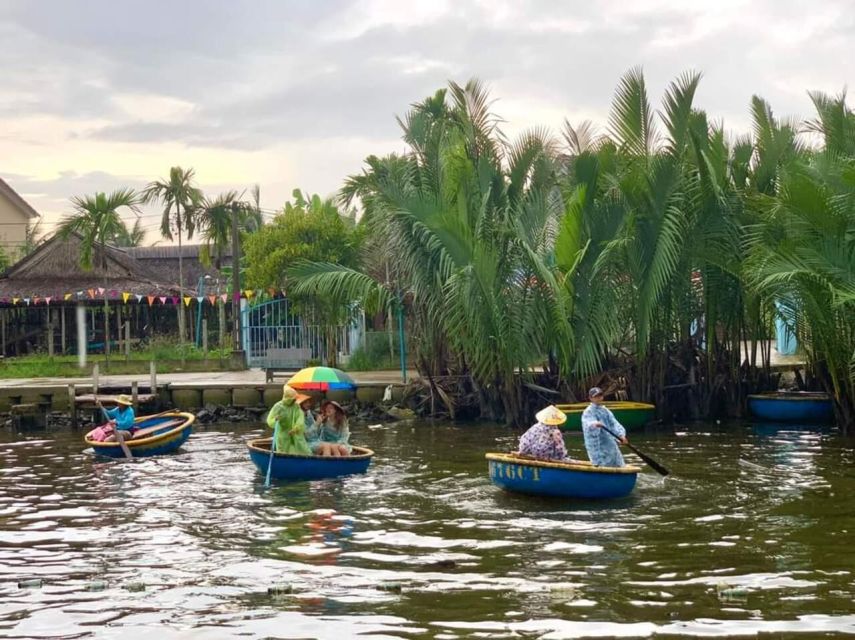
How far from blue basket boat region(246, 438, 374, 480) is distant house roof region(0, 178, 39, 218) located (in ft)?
137

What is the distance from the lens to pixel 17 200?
181 feet

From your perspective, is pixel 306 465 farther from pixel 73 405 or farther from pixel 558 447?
pixel 73 405

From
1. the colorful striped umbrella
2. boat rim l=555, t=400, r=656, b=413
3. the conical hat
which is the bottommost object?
boat rim l=555, t=400, r=656, b=413

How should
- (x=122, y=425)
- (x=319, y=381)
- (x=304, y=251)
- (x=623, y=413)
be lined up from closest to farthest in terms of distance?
(x=319, y=381) < (x=122, y=425) < (x=623, y=413) < (x=304, y=251)

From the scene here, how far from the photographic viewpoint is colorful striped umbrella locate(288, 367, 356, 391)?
57.8ft

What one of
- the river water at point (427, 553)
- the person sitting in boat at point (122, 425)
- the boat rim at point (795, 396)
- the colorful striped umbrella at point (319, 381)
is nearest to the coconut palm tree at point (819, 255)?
the boat rim at point (795, 396)

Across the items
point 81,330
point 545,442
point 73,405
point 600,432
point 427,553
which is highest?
point 81,330

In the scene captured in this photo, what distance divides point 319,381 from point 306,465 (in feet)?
6.04

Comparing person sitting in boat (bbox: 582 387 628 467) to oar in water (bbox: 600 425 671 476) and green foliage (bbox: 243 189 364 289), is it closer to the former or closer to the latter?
oar in water (bbox: 600 425 671 476)

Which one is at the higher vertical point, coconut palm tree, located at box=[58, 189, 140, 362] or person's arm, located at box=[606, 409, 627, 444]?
coconut palm tree, located at box=[58, 189, 140, 362]

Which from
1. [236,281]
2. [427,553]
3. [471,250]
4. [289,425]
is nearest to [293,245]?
[236,281]

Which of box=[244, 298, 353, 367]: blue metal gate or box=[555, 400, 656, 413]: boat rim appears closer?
box=[555, 400, 656, 413]: boat rim

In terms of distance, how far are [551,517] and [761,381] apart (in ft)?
41.2

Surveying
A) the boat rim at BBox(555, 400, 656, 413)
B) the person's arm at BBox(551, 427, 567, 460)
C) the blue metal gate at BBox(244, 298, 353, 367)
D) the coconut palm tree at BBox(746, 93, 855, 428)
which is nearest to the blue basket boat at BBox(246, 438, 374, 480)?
the person's arm at BBox(551, 427, 567, 460)
